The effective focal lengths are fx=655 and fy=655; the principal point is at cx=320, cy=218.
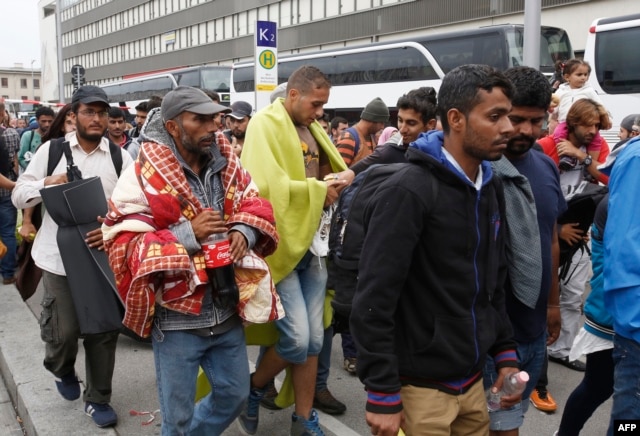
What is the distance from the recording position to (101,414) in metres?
3.86

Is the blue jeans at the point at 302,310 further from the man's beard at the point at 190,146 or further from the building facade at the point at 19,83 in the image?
the building facade at the point at 19,83

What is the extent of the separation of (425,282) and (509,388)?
1.92 ft

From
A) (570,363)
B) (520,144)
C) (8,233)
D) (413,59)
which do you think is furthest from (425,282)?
(413,59)

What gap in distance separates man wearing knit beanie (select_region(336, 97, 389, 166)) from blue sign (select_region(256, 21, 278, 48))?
449cm

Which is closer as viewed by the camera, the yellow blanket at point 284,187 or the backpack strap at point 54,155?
the yellow blanket at point 284,187

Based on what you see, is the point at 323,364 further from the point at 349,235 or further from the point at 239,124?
the point at 239,124

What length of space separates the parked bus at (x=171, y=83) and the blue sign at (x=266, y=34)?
13.8 meters

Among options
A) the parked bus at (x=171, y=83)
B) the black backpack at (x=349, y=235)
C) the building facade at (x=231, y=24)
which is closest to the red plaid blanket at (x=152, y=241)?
the black backpack at (x=349, y=235)

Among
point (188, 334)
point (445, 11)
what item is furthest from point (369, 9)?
point (188, 334)

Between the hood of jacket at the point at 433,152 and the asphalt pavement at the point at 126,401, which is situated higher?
the hood of jacket at the point at 433,152

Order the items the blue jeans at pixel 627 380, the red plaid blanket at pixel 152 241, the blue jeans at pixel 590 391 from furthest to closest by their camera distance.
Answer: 1. the blue jeans at pixel 590 391
2. the red plaid blanket at pixel 152 241
3. the blue jeans at pixel 627 380

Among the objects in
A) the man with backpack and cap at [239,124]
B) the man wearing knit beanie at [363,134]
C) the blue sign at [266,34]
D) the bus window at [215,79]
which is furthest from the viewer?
the bus window at [215,79]

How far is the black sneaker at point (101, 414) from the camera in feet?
12.6

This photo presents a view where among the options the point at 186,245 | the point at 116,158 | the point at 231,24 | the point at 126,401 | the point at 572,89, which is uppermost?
the point at 231,24
